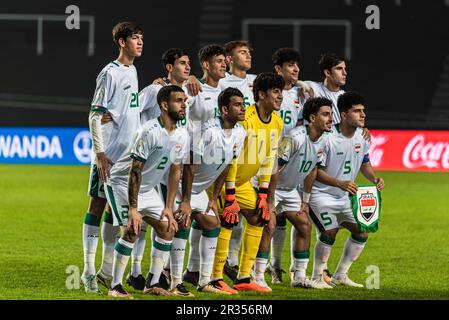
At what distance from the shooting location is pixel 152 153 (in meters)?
7.33

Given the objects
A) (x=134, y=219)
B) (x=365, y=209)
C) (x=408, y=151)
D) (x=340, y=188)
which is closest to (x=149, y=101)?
(x=134, y=219)

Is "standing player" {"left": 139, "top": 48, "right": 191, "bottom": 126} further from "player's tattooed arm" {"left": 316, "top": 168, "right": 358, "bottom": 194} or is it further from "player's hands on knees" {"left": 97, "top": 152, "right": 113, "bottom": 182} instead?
"player's tattooed arm" {"left": 316, "top": 168, "right": 358, "bottom": 194}

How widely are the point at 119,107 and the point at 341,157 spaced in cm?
199

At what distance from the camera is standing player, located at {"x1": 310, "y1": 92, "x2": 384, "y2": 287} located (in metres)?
8.45

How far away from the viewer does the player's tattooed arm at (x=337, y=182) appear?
839 cm

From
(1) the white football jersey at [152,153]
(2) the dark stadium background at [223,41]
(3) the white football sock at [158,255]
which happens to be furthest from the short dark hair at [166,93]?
(2) the dark stadium background at [223,41]

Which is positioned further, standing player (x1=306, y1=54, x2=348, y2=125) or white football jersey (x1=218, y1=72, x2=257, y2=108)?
standing player (x1=306, y1=54, x2=348, y2=125)

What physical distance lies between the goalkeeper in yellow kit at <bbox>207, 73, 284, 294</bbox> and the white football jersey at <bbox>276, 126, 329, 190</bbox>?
0.17m

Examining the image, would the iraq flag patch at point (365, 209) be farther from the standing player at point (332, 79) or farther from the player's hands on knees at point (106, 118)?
the player's hands on knees at point (106, 118)

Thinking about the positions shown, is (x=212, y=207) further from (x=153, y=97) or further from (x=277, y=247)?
(x=277, y=247)

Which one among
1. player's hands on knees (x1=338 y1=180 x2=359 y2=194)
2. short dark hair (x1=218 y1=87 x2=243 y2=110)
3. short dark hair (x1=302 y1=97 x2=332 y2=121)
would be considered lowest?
player's hands on knees (x1=338 y1=180 x2=359 y2=194)

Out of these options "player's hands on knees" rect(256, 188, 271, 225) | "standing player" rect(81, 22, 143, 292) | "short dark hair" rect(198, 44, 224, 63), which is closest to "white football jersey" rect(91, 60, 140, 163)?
"standing player" rect(81, 22, 143, 292)

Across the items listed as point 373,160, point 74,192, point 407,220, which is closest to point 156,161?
point 407,220

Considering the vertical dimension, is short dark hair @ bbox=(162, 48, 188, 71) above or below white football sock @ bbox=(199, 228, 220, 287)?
above
